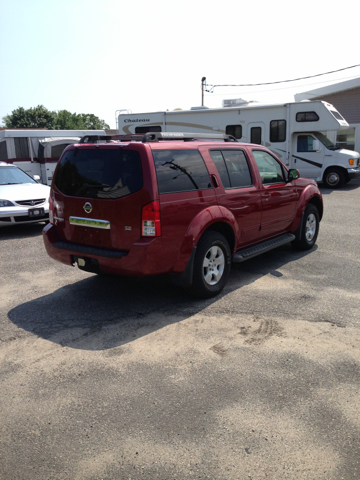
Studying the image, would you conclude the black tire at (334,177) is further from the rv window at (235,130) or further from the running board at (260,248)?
the running board at (260,248)

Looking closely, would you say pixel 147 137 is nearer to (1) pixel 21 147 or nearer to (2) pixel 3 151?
(1) pixel 21 147

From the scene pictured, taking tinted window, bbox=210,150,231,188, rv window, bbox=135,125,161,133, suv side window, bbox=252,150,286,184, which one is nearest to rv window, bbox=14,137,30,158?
rv window, bbox=135,125,161,133

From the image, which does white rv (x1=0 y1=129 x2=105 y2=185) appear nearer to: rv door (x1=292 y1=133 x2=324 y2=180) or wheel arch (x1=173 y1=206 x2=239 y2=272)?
rv door (x1=292 y1=133 x2=324 y2=180)

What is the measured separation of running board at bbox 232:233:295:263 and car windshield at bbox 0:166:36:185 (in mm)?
6710

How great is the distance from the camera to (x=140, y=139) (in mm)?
4898

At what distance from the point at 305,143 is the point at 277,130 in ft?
3.86

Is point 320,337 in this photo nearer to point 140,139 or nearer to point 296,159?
point 140,139

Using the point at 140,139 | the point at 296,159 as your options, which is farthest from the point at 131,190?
the point at 296,159

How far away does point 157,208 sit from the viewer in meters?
4.43

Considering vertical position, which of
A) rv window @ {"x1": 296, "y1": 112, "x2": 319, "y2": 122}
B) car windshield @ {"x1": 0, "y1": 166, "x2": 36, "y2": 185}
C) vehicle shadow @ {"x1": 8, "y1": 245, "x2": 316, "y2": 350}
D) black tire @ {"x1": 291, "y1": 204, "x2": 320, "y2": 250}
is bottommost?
vehicle shadow @ {"x1": 8, "y1": 245, "x2": 316, "y2": 350}

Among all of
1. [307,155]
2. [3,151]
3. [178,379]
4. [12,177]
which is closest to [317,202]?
[178,379]

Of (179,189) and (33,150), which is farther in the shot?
(33,150)

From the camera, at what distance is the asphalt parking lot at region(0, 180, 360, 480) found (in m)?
2.61

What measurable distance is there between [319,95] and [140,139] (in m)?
23.5
